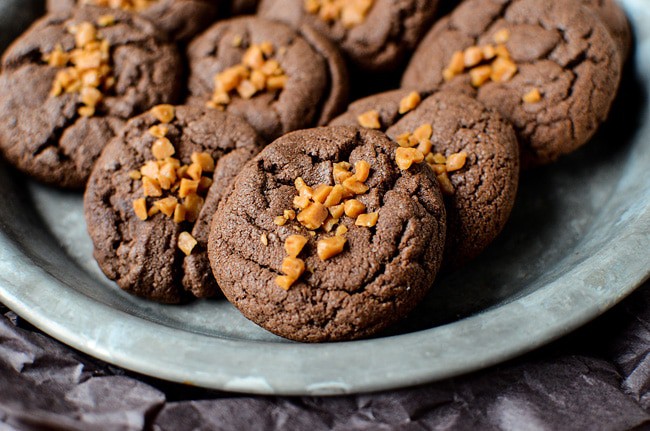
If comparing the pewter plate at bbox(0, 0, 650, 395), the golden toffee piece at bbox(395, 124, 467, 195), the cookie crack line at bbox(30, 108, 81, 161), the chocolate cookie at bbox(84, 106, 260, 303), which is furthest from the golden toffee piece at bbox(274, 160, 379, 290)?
the cookie crack line at bbox(30, 108, 81, 161)

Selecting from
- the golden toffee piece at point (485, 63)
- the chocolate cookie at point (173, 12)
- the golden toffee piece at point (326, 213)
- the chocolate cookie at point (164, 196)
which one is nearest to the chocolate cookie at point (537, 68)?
the golden toffee piece at point (485, 63)

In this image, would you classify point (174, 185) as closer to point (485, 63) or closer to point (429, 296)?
point (429, 296)

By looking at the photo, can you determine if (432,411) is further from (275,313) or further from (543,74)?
(543,74)

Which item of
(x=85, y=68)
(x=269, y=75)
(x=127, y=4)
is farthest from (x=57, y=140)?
(x=269, y=75)

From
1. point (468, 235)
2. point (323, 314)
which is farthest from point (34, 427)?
point (468, 235)

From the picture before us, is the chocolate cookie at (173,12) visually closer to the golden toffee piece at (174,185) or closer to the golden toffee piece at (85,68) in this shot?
the golden toffee piece at (85,68)

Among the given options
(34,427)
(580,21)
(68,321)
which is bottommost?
(34,427)

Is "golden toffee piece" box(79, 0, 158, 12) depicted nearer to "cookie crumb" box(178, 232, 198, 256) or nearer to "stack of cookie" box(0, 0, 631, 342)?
"stack of cookie" box(0, 0, 631, 342)
